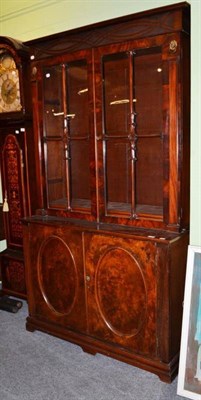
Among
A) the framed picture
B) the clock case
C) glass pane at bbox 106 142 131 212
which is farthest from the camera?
the clock case

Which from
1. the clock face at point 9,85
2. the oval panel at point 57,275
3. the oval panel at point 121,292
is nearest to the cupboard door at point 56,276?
the oval panel at point 57,275

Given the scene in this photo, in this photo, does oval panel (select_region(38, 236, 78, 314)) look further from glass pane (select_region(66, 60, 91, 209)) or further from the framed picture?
the framed picture

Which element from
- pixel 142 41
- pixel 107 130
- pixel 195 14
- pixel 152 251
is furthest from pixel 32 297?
pixel 195 14

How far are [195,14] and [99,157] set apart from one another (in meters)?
0.93

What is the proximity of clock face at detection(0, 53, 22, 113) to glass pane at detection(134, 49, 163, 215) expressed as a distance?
1.10 m

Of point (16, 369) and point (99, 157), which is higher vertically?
point (99, 157)

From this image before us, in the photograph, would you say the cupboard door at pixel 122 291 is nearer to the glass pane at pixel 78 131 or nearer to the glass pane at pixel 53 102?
the glass pane at pixel 78 131

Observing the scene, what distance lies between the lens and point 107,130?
223 cm

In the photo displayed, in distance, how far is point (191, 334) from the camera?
77.7 inches

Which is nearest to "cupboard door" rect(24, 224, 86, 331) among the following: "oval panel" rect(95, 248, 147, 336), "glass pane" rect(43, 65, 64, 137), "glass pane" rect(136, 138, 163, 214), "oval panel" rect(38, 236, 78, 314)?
"oval panel" rect(38, 236, 78, 314)

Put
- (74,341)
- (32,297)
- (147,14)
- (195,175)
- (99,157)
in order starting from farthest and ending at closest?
(32,297), (74,341), (99,157), (195,175), (147,14)

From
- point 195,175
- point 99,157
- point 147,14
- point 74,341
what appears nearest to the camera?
point 147,14

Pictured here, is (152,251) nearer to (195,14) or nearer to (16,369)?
(16,369)

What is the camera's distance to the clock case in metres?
2.77
